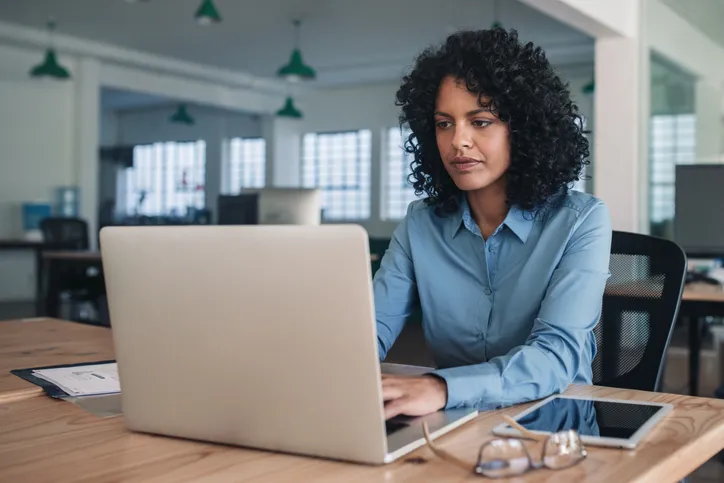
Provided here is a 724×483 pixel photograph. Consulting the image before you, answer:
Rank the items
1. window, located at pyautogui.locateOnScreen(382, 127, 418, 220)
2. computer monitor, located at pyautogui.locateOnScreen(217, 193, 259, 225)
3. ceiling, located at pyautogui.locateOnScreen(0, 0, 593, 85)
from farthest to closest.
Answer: window, located at pyautogui.locateOnScreen(382, 127, 418, 220) < ceiling, located at pyautogui.locateOnScreen(0, 0, 593, 85) < computer monitor, located at pyautogui.locateOnScreen(217, 193, 259, 225)

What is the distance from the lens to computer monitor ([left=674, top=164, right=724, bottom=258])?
11.4 feet

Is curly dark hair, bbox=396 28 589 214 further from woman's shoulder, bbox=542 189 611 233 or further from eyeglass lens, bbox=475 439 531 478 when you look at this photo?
eyeglass lens, bbox=475 439 531 478

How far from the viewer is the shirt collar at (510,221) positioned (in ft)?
4.74

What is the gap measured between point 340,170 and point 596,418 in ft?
37.1

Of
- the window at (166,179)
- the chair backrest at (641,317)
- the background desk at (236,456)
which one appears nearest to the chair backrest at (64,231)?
the window at (166,179)

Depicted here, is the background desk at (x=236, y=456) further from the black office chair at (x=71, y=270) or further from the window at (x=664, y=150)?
the black office chair at (x=71, y=270)

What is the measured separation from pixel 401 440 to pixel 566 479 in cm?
18

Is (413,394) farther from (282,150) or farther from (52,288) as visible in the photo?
(282,150)

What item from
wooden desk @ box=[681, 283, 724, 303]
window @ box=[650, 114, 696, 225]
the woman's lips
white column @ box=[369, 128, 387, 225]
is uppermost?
white column @ box=[369, 128, 387, 225]

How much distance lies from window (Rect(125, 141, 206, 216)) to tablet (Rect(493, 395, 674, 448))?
1264 centimetres

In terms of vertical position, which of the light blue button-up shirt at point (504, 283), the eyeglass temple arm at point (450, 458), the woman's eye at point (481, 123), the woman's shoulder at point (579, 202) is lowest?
the eyeglass temple arm at point (450, 458)

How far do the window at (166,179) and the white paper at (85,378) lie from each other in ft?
39.9

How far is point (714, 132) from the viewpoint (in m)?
4.64

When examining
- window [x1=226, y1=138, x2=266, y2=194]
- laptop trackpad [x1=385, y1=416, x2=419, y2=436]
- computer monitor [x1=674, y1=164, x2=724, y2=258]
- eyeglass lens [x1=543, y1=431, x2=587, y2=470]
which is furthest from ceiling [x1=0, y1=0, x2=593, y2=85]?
eyeglass lens [x1=543, y1=431, x2=587, y2=470]
